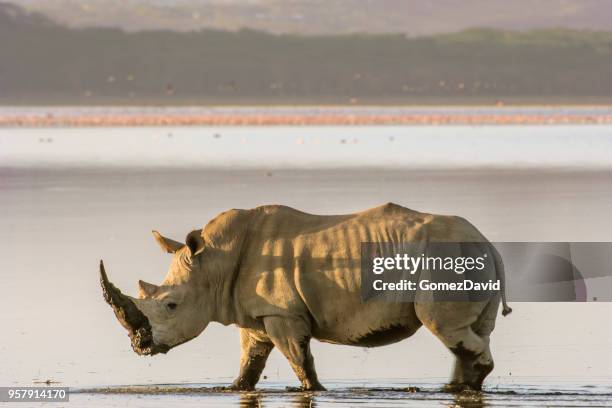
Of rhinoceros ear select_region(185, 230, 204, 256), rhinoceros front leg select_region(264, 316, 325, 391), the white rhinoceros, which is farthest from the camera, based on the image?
rhinoceros ear select_region(185, 230, 204, 256)

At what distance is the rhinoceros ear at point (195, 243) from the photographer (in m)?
13.2

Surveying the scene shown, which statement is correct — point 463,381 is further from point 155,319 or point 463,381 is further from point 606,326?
point 606,326

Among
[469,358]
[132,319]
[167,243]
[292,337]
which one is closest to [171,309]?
[132,319]

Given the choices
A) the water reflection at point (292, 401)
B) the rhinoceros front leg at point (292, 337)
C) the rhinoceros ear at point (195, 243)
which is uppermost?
the rhinoceros ear at point (195, 243)

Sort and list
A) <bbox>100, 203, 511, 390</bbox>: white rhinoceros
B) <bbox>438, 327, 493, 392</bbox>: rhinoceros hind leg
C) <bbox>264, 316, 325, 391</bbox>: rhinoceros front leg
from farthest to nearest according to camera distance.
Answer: <bbox>264, 316, 325, 391</bbox>: rhinoceros front leg
<bbox>100, 203, 511, 390</bbox>: white rhinoceros
<bbox>438, 327, 493, 392</bbox>: rhinoceros hind leg

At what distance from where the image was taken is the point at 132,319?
13.1m

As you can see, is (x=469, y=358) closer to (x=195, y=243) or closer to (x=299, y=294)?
(x=299, y=294)

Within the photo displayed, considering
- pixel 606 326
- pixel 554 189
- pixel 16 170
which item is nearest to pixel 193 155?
pixel 16 170

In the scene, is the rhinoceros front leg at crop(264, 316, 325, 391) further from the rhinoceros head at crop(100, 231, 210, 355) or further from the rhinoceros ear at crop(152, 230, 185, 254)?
the rhinoceros ear at crop(152, 230, 185, 254)

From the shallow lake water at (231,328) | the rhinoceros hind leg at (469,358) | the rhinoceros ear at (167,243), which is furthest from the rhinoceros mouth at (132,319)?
the rhinoceros hind leg at (469,358)

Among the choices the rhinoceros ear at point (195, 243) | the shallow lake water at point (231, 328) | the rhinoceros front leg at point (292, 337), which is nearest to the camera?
the rhinoceros front leg at point (292, 337)

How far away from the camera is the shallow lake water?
13.6m

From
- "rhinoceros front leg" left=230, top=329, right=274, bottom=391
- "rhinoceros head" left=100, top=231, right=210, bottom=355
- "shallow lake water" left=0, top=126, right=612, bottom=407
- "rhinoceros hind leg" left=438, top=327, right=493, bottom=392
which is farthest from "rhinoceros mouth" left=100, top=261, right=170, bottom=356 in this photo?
"rhinoceros hind leg" left=438, top=327, right=493, bottom=392

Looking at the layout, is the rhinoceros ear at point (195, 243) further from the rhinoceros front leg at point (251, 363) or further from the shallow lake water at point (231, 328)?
the shallow lake water at point (231, 328)
